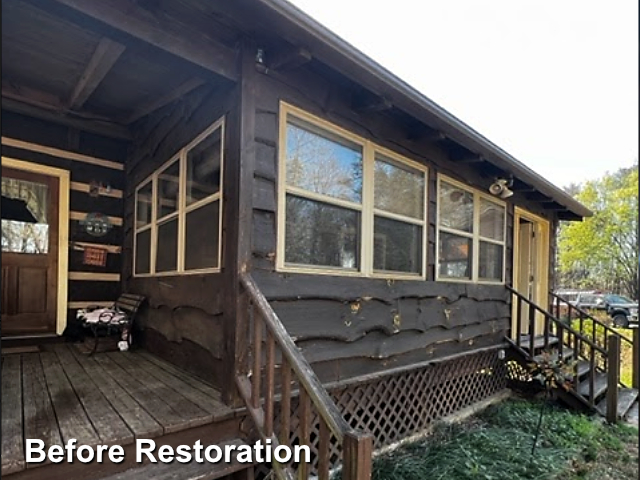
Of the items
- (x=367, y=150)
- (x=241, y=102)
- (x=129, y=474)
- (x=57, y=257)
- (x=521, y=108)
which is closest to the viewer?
(x=521, y=108)

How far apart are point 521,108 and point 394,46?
4.30 metres

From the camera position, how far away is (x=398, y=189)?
3.76 metres

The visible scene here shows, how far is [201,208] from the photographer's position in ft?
9.73

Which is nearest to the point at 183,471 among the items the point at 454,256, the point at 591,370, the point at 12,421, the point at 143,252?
the point at 12,421

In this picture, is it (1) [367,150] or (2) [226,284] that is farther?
(1) [367,150]

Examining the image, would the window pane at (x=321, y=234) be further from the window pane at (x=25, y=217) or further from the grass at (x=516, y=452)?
the window pane at (x=25, y=217)

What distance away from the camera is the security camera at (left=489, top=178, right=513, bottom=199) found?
5059mm

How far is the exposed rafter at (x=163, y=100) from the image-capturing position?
2.84 meters

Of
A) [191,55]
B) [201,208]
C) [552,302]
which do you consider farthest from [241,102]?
[552,302]

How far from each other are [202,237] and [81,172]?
8.37 feet

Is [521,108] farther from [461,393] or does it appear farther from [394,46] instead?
[394,46]

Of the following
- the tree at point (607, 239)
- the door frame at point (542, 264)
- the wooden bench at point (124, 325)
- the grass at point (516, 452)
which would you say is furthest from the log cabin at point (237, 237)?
the door frame at point (542, 264)

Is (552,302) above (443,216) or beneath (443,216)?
beneath

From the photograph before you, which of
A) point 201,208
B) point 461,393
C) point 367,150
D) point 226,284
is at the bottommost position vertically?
point 461,393
